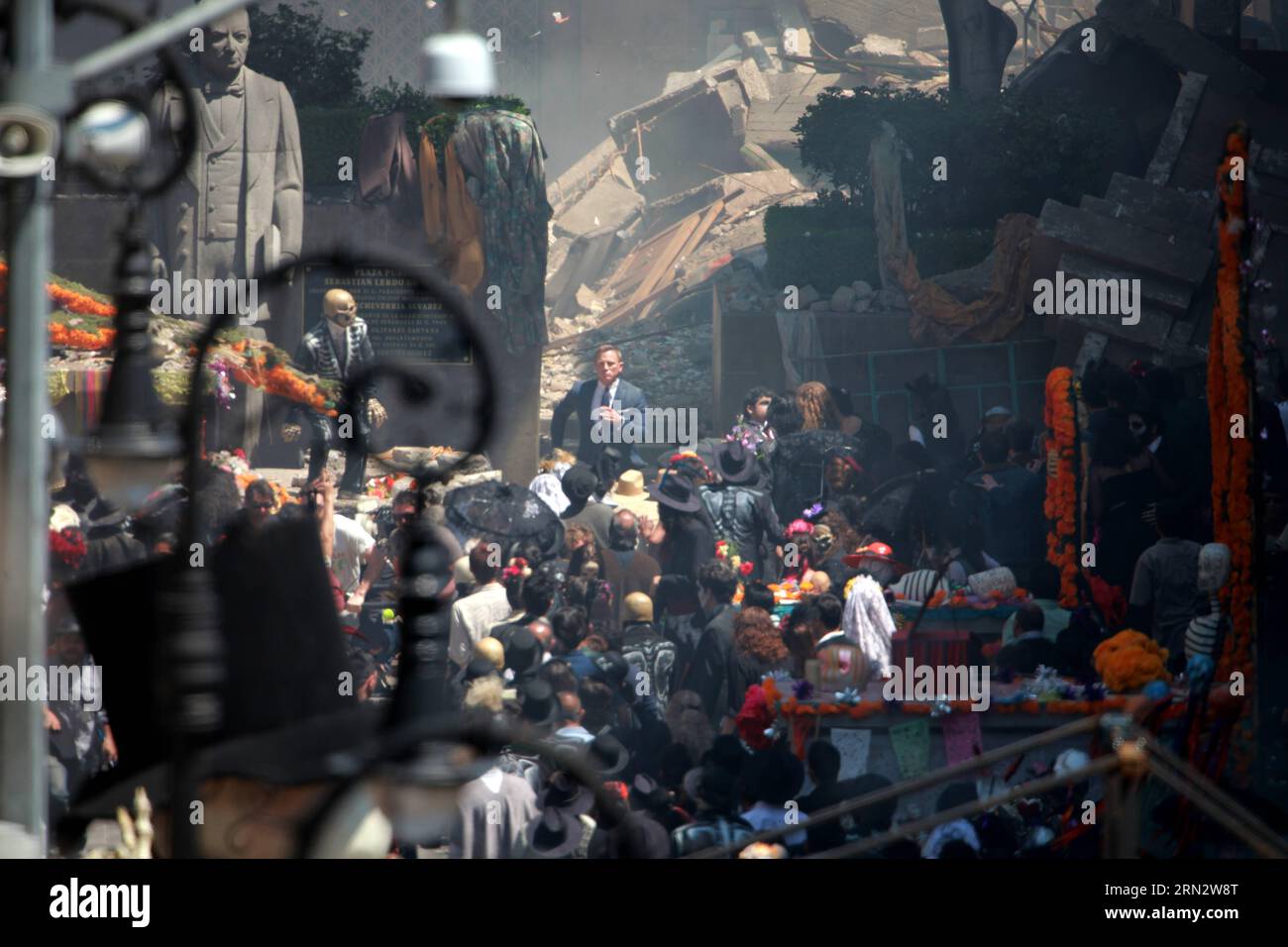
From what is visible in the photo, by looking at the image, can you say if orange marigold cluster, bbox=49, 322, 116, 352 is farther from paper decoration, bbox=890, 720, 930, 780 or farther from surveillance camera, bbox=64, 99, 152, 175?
surveillance camera, bbox=64, 99, 152, 175

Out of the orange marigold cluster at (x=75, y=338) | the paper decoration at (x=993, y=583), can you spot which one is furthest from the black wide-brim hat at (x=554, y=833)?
the orange marigold cluster at (x=75, y=338)

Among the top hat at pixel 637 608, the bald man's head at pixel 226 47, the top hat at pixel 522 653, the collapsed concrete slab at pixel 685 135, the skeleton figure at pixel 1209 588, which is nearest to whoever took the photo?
the top hat at pixel 522 653

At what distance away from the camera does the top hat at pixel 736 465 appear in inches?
449

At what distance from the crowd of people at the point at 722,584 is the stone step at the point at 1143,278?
4.97 feet

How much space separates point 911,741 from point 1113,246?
6824 millimetres

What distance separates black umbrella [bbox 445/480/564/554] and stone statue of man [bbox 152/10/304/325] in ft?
15.1

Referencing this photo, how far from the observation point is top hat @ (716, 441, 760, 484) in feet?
37.4

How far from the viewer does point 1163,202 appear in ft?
47.9

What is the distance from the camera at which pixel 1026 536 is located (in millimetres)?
11742

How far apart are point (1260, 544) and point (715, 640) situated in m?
3.39

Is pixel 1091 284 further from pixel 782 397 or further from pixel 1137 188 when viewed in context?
pixel 782 397

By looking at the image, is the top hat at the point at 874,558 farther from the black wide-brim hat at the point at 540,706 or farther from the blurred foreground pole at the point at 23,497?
the blurred foreground pole at the point at 23,497
